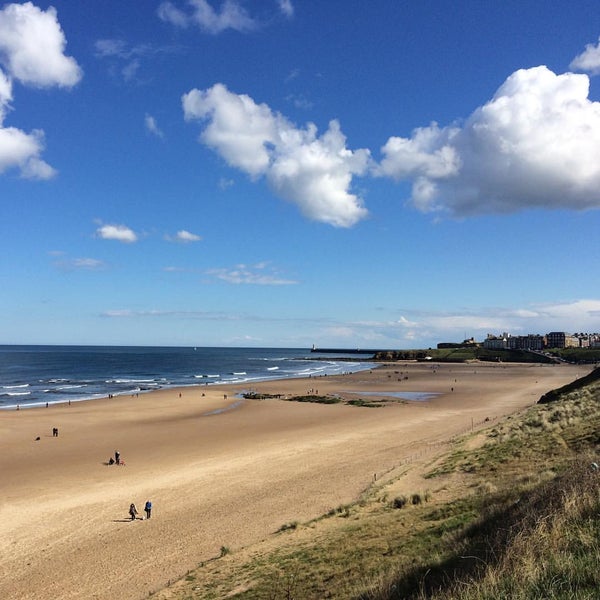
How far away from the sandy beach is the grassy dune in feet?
7.44

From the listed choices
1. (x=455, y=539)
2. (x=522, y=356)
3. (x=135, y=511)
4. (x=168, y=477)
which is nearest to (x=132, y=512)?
(x=135, y=511)

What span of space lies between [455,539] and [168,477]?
1849 centimetres

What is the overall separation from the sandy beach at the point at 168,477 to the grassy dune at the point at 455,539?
7.44 feet

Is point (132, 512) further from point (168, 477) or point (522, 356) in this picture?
point (522, 356)

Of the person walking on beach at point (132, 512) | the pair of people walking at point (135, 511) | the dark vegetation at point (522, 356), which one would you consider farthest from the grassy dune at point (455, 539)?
the dark vegetation at point (522, 356)

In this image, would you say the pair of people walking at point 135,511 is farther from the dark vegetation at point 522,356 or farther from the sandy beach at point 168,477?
the dark vegetation at point 522,356

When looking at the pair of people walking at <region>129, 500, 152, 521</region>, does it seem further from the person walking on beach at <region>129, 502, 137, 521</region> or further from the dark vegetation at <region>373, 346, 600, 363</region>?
the dark vegetation at <region>373, 346, 600, 363</region>

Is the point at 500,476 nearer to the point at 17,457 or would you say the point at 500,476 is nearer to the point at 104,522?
the point at 104,522

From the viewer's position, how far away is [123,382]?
87.2 m

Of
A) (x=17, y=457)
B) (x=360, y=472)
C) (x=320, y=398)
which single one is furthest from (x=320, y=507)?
(x=320, y=398)

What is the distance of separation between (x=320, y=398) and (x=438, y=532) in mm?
49376

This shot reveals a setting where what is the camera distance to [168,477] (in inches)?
1022

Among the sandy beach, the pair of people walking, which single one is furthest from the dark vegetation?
the pair of people walking

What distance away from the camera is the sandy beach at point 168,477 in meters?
15.9
